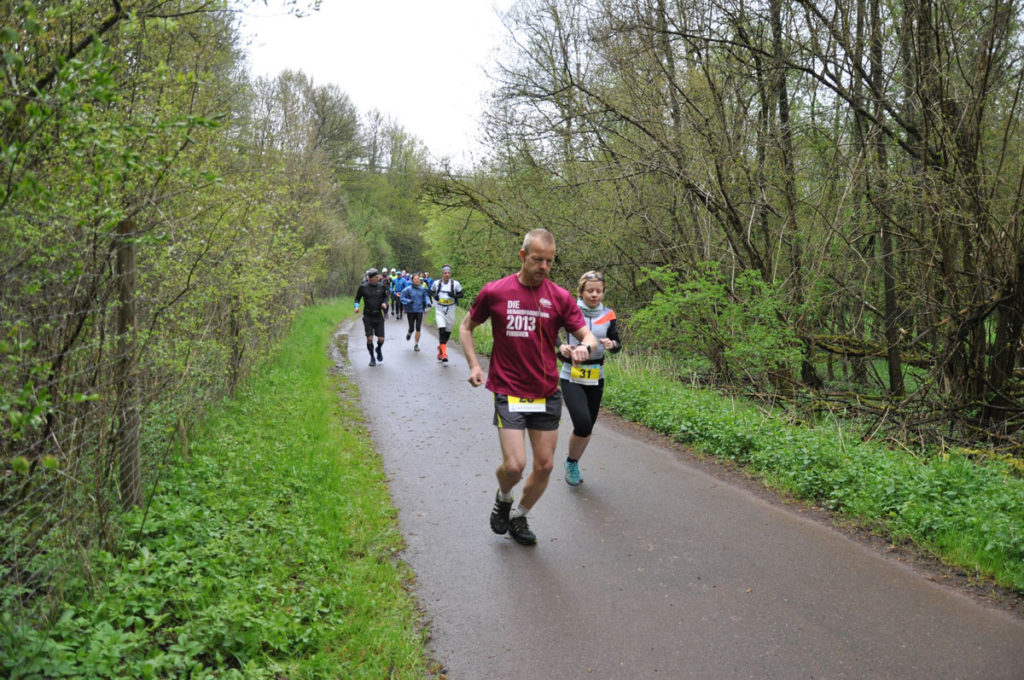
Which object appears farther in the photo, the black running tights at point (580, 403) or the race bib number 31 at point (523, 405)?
the black running tights at point (580, 403)

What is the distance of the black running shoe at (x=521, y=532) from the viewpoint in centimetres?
505

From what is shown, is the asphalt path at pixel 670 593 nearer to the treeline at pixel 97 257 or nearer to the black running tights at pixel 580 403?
the black running tights at pixel 580 403

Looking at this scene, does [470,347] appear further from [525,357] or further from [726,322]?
[726,322]

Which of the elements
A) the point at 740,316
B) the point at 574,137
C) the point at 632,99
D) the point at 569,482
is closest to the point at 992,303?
the point at 740,316

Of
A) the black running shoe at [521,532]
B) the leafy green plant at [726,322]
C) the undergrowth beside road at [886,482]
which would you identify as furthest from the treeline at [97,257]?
the leafy green plant at [726,322]

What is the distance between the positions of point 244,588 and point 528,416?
6.82 ft

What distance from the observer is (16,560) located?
3340 millimetres

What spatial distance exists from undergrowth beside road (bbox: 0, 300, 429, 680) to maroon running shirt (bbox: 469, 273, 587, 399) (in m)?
1.47

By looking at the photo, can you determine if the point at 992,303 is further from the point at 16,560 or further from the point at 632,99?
the point at 16,560

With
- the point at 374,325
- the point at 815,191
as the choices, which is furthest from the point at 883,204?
the point at 374,325

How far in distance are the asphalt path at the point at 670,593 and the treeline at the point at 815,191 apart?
363 cm

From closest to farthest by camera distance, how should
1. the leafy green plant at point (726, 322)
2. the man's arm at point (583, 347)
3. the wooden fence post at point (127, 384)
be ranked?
the wooden fence post at point (127, 384)
the man's arm at point (583, 347)
the leafy green plant at point (726, 322)

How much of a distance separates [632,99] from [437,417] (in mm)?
6948

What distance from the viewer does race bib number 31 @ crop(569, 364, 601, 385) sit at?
6.26 metres
